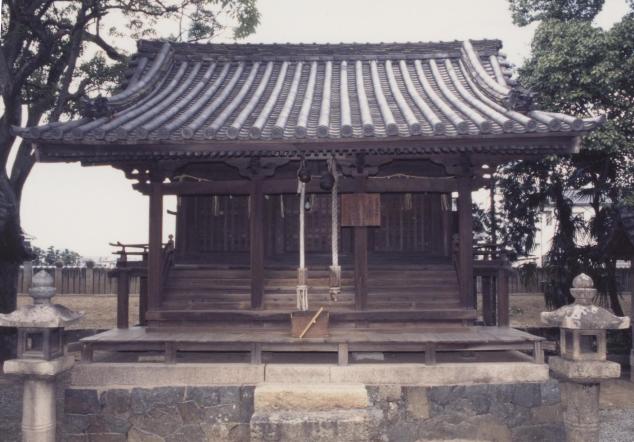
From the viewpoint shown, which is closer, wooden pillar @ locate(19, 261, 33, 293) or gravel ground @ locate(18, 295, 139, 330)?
gravel ground @ locate(18, 295, 139, 330)

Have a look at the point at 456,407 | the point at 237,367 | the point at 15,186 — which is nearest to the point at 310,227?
the point at 237,367

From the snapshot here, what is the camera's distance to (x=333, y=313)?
10.0 metres

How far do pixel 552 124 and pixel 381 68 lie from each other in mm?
5794

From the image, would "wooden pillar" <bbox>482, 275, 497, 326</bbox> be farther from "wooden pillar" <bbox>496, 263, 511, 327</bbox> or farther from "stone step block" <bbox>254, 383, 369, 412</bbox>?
"stone step block" <bbox>254, 383, 369, 412</bbox>

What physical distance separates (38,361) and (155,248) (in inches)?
120

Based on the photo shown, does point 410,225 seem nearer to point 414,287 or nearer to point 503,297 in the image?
point 414,287

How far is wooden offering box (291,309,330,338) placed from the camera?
30.4 feet

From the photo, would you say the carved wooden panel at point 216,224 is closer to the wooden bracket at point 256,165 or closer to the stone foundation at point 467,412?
the wooden bracket at point 256,165

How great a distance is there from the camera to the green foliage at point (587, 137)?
15.9 metres

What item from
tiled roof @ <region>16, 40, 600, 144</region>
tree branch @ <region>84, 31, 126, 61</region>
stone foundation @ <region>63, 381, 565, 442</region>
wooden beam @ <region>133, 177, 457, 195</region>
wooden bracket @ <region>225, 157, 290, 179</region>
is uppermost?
tree branch @ <region>84, 31, 126, 61</region>

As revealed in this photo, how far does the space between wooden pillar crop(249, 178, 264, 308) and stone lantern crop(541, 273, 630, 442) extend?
5121 mm

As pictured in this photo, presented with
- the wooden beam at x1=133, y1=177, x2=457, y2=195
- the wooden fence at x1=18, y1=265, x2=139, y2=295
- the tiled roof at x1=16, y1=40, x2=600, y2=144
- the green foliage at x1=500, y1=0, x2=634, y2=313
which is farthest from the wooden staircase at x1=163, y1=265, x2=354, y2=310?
the wooden fence at x1=18, y1=265, x2=139, y2=295

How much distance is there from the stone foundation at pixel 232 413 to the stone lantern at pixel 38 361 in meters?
0.82

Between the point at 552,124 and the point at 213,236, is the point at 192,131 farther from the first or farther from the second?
the point at 552,124
